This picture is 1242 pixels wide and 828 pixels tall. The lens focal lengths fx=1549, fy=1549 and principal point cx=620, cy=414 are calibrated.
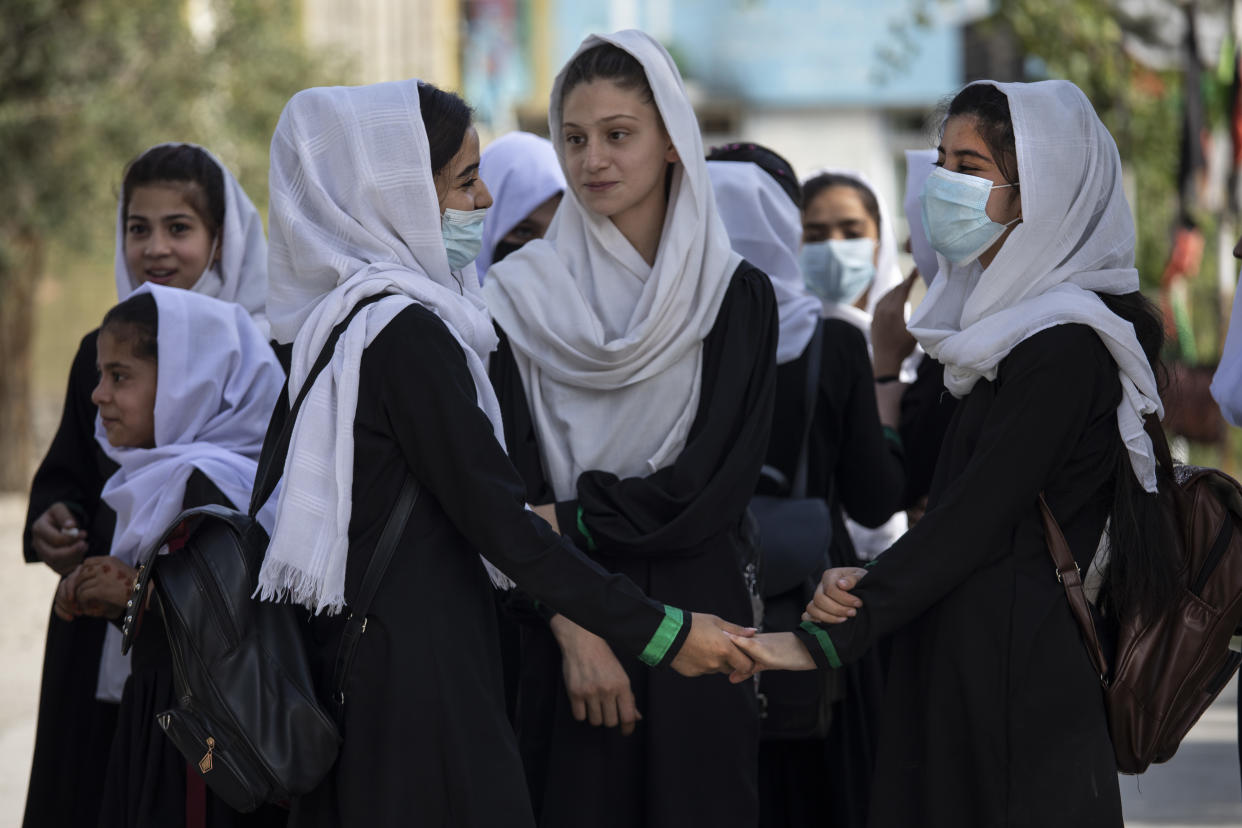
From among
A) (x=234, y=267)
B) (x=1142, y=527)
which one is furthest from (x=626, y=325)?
(x=234, y=267)

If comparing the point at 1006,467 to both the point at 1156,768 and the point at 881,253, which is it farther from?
the point at 1156,768

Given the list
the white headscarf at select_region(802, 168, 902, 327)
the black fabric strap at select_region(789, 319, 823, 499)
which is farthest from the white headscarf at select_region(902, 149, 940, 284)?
the white headscarf at select_region(802, 168, 902, 327)

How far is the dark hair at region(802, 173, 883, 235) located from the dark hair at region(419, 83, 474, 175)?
6.96 feet

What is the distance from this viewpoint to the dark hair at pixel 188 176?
156 inches

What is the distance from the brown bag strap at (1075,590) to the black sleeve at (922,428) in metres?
1.12

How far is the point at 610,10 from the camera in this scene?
26.4 m

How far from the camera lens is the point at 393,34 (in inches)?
885

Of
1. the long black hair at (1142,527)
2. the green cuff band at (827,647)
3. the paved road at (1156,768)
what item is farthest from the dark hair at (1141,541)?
the paved road at (1156,768)

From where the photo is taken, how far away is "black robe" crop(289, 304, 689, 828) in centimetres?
250

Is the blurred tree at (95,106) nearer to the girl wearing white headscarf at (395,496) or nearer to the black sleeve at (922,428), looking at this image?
the black sleeve at (922,428)

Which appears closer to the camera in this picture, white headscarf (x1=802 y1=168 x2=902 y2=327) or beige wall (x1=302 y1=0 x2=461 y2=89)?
white headscarf (x1=802 y1=168 x2=902 y2=327)

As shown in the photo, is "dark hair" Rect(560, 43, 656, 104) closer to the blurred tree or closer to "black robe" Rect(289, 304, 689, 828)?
"black robe" Rect(289, 304, 689, 828)

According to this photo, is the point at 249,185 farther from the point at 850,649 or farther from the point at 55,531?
the point at 850,649

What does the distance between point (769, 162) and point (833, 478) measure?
831mm
